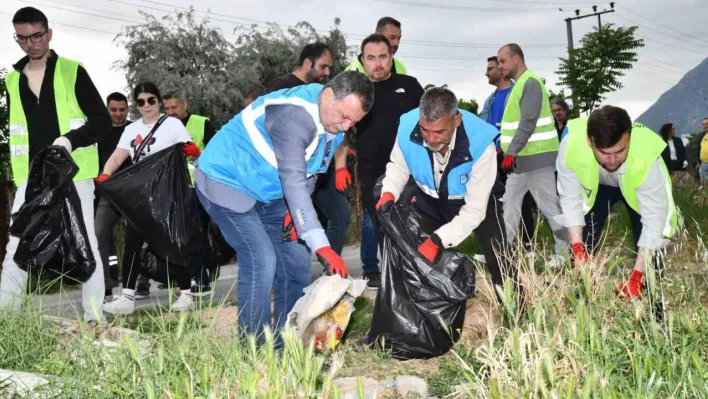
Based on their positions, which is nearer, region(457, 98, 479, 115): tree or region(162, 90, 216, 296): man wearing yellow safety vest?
region(162, 90, 216, 296): man wearing yellow safety vest

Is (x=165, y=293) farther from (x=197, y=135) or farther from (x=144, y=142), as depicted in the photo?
(x=144, y=142)

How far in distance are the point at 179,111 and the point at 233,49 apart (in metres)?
30.8

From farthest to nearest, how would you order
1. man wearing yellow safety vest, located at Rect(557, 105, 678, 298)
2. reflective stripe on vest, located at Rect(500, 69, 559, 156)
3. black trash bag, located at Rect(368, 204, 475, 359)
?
1. reflective stripe on vest, located at Rect(500, 69, 559, 156)
2. black trash bag, located at Rect(368, 204, 475, 359)
3. man wearing yellow safety vest, located at Rect(557, 105, 678, 298)

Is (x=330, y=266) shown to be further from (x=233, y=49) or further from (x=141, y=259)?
(x=233, y=49)

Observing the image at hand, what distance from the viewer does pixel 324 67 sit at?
650 centimetres

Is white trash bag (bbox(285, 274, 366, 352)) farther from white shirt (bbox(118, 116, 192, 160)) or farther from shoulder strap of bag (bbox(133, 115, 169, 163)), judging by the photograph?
shoulder strap of bag (bbox(133, 115, 169, 163))

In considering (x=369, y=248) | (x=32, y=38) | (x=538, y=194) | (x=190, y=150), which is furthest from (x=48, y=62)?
(x=538, y=194)

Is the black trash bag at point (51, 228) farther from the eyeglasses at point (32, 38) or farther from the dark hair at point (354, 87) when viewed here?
the dark hair at point (354, 87)

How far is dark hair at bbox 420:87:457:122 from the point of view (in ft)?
14.8

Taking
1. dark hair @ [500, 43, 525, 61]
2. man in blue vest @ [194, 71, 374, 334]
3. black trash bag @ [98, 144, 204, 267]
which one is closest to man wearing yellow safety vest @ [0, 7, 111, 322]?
black trash bag @ [98, 144, 204, 267]

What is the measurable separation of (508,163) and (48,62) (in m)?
3.55

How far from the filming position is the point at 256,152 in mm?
4289

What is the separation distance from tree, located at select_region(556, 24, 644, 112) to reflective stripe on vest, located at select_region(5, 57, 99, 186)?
23121 millimetres

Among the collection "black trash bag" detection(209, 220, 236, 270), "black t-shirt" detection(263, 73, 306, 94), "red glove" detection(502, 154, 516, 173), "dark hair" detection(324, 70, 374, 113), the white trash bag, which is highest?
"black t-shirt" detection(263, 73, 306, 94)
